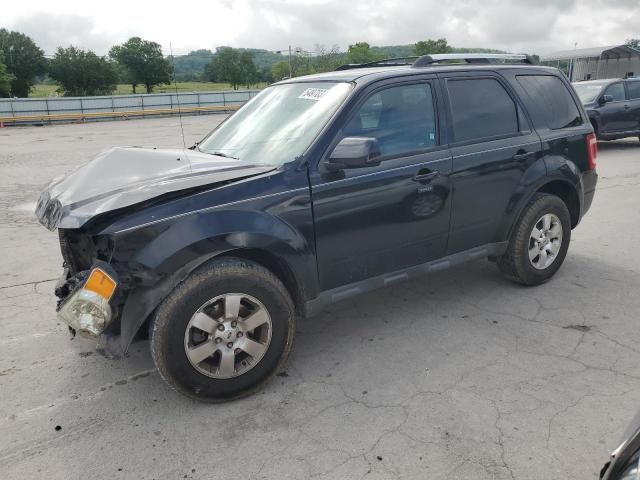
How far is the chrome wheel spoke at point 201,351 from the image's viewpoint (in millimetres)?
2938

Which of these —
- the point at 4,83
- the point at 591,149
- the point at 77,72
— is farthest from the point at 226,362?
the point at 77,72

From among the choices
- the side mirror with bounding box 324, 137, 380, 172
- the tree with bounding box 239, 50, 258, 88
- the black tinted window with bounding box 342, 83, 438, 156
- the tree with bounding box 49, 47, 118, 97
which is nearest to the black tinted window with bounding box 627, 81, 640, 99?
the black tinted window with bounding box 342, 83, 438, 156

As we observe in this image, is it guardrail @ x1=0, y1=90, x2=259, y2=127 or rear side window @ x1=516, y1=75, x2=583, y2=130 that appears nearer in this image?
rear side window @ x1=516, y1=75, x2=583, y2=130

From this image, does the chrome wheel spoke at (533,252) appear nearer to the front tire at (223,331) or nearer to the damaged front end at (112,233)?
the front tire at (223,331)

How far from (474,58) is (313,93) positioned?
1.57 metres

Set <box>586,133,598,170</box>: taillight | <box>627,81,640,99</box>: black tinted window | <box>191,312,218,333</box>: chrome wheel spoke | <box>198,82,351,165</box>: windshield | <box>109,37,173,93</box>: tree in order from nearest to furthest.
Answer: <box>191,312,218,333</box>: chrome wheel spoke → <box>198,82,351,165</box>: windshield → <box>586,133,598,170</box>: taillight → <box>109,37,173,93</box>: tree → <box>627,81,640,99</box>: black tinted window

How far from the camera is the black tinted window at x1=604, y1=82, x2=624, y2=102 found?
1298cm

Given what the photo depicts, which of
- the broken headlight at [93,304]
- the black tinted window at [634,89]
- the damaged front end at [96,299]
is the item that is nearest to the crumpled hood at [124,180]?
the damaged front end at [96,299]

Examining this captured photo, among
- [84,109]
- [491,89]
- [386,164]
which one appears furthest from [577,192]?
[84,109]

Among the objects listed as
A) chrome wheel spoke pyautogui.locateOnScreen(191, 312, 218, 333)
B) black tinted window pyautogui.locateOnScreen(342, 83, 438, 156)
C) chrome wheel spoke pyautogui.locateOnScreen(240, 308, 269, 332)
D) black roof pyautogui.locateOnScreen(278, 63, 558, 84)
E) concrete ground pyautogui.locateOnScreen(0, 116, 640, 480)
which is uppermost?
black roof pyautogui.locateOnScreen(278, 63, 558, 84)

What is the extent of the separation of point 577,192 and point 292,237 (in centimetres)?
298

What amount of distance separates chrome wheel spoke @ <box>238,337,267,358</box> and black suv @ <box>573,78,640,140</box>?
40.2 feet

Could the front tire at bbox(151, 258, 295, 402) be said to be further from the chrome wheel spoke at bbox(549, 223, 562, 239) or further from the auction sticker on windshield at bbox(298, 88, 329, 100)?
the chrome wheel spoke at bbox(549, 223, 562, 239)

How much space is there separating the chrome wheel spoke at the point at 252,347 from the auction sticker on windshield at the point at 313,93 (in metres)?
1.77
